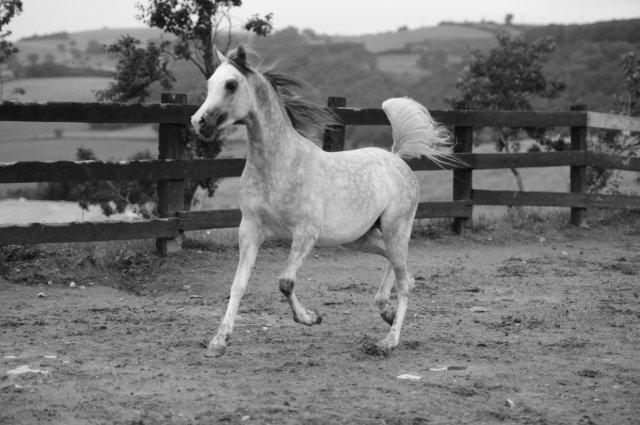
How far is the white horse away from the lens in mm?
5926

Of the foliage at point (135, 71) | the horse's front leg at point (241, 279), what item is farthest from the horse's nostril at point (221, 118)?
the foliage at point (135, 71)

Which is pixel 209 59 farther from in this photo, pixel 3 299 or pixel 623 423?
pixel 623 423

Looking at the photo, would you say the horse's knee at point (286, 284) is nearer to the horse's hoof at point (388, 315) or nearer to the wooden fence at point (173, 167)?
the horse's hoof at point (388, 315)

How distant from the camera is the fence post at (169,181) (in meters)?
9.52

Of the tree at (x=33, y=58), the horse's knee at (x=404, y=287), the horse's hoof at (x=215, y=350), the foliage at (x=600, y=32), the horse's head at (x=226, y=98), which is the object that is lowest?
the horse's hoof at (x=215, y=350)

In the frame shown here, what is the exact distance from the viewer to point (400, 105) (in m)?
7.79

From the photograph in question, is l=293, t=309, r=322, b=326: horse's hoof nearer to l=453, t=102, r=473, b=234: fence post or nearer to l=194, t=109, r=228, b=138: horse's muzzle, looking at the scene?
l=194, t=109, r=228, b=138: horse's muzzle

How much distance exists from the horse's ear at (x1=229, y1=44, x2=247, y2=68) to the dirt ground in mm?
2089

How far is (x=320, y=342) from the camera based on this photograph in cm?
670

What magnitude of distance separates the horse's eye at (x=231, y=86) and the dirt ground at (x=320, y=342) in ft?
6.17

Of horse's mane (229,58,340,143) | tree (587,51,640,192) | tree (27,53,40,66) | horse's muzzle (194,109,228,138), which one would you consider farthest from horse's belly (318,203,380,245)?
tree (27,53,40,66)

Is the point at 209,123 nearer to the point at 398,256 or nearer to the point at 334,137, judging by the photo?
the point at 398,256

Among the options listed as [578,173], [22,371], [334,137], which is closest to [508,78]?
[578,173]

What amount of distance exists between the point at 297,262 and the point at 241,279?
0.43 m
